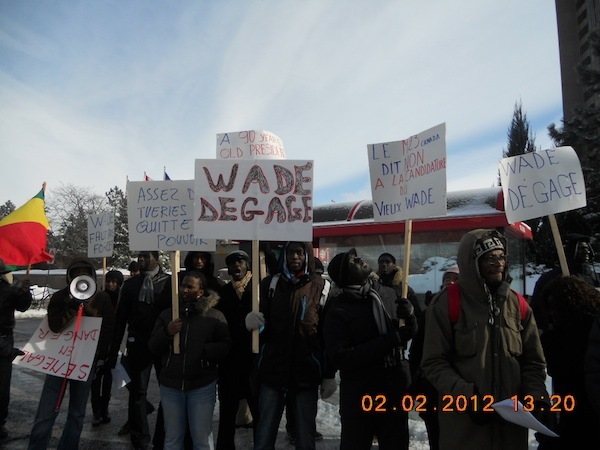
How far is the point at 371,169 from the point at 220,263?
24.7 m

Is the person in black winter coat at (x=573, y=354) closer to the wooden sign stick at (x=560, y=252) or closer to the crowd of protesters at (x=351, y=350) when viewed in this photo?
the crowd of protesters at (x=351, y=350)

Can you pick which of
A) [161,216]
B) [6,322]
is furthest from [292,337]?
[6,322]

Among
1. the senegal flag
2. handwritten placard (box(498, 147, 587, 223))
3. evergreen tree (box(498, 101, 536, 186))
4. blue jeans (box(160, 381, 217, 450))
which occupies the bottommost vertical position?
blue jeans (box(160, 381, 217, 450))

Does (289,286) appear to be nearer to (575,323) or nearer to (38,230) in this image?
(575,323)

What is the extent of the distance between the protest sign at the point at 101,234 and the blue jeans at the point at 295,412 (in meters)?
3.80

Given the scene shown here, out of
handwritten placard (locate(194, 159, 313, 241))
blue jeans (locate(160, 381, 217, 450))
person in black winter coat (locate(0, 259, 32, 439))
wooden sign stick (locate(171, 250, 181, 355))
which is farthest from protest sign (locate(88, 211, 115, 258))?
blue jeans (locate(160, 381, 217, 450))

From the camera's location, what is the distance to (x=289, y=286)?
3410mm

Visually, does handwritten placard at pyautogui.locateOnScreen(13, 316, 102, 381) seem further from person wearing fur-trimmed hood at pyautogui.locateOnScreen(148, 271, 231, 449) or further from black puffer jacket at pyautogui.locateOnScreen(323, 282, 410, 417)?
black puffer jacket at pyautogui.locateOnScreen(323, 282, 410, 417)

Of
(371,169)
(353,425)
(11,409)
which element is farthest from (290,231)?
(11,409)

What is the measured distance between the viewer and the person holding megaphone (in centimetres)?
362

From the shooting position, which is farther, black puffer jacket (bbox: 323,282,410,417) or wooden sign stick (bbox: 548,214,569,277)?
wooden sign stick (bbox: 548,214,569,277)

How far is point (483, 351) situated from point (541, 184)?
2251mm

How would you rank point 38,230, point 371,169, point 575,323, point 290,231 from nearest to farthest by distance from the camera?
point 575,323 → point 290,231 → point 371,169 → point 38,230
